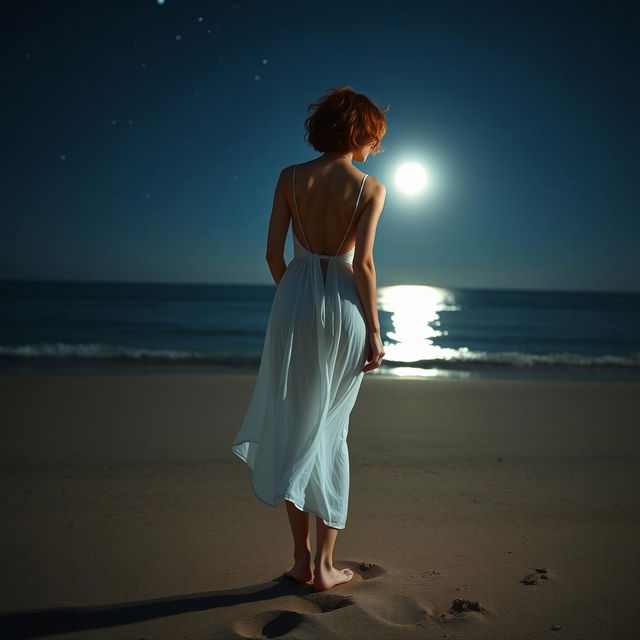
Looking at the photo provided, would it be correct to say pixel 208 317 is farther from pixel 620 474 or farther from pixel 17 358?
pixel 620 474

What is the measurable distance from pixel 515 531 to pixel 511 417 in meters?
3.28

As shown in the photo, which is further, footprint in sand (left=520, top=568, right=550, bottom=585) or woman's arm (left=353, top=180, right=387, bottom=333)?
footprint in sand (left=520, top=568, right=550, bottom=585)

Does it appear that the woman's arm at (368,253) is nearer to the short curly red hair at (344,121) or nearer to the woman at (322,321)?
the woman at (322,321)

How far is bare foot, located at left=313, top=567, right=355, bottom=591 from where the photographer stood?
2.57 meters

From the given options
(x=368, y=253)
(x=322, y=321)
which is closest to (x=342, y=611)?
(x=322, y=321)

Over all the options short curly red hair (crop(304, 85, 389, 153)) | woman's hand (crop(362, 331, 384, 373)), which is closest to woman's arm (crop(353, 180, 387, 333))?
woman's hand (crop(362, 331, 384, 373))

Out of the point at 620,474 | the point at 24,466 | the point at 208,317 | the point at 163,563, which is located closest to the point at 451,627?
the point at 163,563

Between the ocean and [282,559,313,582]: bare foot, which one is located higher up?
the ocean

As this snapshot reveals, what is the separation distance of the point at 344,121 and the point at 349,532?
2.23 m

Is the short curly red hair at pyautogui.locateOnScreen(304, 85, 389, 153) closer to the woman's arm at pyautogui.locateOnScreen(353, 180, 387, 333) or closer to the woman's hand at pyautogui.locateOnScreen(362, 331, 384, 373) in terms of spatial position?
the woman's arm at pyautogui.locateOnScreen(353, 180, 387, 333)

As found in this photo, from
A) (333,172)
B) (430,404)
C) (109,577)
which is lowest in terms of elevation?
(109,577)

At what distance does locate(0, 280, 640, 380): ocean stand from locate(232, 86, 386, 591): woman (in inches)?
289

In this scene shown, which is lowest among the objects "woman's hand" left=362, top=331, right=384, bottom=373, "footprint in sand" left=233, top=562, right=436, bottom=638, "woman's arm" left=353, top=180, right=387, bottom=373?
"footprint in sand" left=233, top=562, right=436, bottom=638

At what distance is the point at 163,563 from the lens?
288 cm
